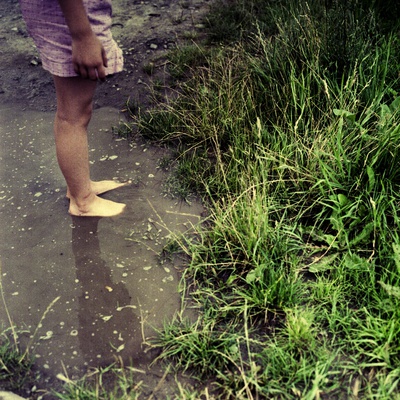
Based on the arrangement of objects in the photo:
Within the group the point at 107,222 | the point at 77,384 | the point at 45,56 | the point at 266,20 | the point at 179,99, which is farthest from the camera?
the point at 266,20

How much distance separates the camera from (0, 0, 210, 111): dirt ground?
387 centimetres

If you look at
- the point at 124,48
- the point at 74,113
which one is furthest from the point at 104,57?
the point at 124,48

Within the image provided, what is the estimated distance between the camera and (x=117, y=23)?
4793 mm

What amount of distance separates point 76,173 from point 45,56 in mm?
609

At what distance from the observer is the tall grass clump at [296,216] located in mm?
1963

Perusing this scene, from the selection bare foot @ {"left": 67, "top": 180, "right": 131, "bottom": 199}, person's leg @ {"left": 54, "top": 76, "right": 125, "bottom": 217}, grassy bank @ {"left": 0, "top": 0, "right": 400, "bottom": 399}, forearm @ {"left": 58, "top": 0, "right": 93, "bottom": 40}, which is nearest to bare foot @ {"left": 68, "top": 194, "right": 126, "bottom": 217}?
person's leg @ {"left": 54, "top": 76, "right": 125, "bottom": 217}

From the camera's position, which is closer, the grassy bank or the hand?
the grassy bank

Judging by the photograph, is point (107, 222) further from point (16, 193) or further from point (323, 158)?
point (323, 158)

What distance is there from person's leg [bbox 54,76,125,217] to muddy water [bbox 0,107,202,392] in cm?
9

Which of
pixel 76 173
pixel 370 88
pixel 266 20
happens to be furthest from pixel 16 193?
pixel 266 20

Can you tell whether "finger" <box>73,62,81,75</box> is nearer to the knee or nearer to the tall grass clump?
the knee

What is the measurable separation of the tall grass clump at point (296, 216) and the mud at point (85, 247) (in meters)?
0.16

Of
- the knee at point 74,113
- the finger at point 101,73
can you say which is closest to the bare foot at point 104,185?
the knee at point 74,113

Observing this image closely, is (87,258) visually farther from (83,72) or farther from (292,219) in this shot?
(292,219)
